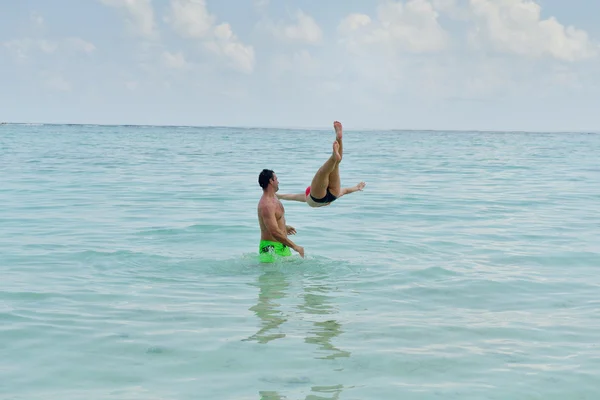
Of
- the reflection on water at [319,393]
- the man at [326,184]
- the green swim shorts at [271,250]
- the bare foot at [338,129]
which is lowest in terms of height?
the reflection on water at [319,393]

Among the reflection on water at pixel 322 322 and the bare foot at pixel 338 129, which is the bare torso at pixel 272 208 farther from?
the bare foot at pixel 338 129

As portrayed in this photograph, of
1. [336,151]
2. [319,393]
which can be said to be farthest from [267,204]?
[319,393]

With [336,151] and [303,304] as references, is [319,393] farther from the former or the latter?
[336,151]

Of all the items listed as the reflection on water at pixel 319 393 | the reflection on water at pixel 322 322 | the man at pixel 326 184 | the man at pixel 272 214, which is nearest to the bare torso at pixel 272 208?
the man at pixel 272 214

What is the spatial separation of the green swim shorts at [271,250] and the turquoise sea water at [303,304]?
20 cm

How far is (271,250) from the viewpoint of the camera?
12.0 meters

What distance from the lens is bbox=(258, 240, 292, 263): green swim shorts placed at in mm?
11969

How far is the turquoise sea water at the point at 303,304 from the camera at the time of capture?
280 inches

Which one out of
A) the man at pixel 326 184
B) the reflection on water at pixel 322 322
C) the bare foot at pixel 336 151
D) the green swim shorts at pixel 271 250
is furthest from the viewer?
the green swim shorts at pixel 271 250

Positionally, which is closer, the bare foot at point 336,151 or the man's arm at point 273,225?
the bare foot at point 336,151

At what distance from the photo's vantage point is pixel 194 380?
705cm

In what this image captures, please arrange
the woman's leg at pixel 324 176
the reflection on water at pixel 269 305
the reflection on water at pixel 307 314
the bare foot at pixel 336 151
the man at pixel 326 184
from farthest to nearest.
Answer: the man at pixel 326 184 < the woman's leg at pixel 324 176 < the bare foot at pixel 336 151 < the reflection on water at pixel 269 305 < the reflection on water at pixel 307 314

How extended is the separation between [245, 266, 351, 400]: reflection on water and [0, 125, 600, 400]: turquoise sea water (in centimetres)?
4

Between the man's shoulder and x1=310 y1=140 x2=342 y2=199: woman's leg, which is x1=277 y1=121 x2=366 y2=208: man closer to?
x1=310 y1=140 x2=342 y2=199: woman's leg
